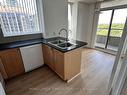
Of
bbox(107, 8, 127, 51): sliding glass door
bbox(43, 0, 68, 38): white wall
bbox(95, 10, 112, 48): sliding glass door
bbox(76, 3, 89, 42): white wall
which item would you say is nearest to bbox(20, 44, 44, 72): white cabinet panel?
bbox(43, 0, 68, 38): white wall

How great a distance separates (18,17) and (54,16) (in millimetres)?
1117

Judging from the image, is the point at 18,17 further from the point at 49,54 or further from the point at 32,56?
the point at 49,54

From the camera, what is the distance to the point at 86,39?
443cm

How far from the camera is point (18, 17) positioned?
7.35ft

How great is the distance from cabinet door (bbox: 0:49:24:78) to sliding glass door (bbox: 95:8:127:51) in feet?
12.6

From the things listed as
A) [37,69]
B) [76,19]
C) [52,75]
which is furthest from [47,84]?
[76,19]

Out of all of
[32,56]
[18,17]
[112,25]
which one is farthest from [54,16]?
[112,25]

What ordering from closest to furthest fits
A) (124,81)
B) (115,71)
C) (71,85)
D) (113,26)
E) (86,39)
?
1. (124,81)
2. (115,71)
3. (71,85)
4. (113,26)
5. (86,39)

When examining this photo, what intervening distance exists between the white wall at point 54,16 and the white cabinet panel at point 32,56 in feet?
2.09

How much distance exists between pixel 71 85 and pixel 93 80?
0.62 m

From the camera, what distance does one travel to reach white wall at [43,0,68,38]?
2438mm

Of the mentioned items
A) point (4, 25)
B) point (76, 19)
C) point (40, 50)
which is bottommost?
point (40, 50)

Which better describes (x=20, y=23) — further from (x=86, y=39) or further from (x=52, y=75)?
(x=86, y=39)

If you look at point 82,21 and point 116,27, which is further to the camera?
point 82,21
